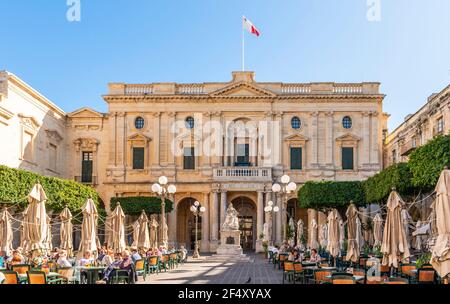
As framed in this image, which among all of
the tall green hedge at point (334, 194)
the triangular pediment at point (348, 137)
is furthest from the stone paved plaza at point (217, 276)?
the triangular pediment at point (348, 137)

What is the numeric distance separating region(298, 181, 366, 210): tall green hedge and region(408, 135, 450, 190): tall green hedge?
1211 cm

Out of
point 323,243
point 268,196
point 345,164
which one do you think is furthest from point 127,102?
point 323,243

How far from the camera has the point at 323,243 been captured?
33188 mm

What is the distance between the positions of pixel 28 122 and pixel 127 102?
384 inches

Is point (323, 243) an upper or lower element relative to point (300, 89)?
lower

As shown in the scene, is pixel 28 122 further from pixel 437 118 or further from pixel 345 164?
pixel 437 118

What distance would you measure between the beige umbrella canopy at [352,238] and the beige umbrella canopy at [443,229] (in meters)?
8.70

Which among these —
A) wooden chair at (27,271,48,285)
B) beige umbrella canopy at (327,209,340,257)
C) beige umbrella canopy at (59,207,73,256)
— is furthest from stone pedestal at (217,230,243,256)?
wooden chair at (27,271,48,285)

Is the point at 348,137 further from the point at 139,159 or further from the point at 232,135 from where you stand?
the point at 139,159

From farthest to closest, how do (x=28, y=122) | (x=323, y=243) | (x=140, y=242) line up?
(x=28, y=122), (x=323, y=243), (x=140, y=242)

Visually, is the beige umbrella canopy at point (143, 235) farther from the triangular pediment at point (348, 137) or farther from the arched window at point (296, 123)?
the triangular pediment at point (348, 137)

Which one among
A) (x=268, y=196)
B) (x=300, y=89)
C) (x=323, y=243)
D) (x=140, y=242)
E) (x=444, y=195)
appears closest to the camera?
(x=444, y=195)

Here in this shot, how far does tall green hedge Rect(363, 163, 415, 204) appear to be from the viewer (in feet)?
92.0

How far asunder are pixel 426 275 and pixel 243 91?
34.3m
